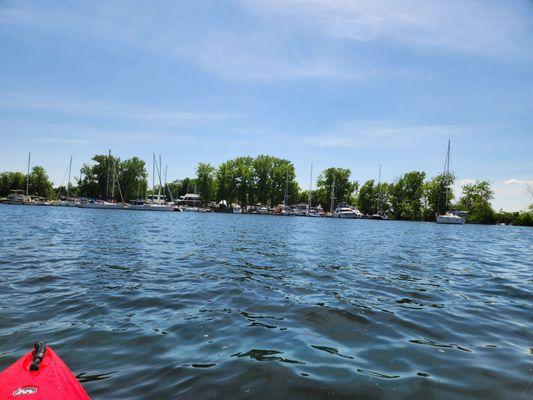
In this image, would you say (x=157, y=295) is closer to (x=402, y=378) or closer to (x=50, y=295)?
(x=50, y=295)

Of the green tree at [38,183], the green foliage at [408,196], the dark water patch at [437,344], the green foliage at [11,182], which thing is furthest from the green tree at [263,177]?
the dark water patch at [437,344]

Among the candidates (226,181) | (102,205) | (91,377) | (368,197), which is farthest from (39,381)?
(368,197)

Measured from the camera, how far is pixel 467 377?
5.21 meters

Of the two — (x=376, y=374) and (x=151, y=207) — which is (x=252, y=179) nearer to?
(x=151, y=207)

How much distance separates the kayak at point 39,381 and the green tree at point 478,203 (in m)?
131

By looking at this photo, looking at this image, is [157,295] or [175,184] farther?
[175,184]

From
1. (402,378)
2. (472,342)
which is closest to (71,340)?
(402,378)

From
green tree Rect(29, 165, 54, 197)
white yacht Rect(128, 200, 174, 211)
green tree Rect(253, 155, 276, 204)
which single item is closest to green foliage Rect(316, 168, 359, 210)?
green tree Rect(253, 155, 276, 204)

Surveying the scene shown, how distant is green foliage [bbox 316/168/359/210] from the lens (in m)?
138

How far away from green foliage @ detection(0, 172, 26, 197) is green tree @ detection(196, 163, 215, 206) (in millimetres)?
64061

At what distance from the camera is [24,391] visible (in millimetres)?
3266

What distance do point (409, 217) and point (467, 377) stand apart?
127 metres

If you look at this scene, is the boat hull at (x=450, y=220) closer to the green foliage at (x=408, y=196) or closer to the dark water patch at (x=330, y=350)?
the green foliage at (x=408, y=196)

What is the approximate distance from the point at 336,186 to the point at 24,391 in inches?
5457
